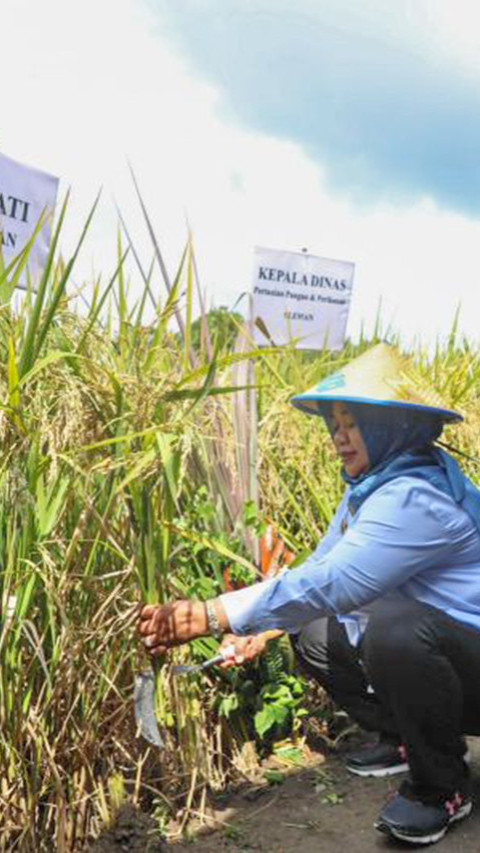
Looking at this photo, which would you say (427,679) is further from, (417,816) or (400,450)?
(400,450)

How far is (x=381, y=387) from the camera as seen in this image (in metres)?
2.28

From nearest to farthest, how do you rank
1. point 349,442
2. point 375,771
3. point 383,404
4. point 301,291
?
point 383,404 < point 349,442 < point 375,771 < point 301,291

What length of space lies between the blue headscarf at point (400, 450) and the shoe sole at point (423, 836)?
2.25 ft

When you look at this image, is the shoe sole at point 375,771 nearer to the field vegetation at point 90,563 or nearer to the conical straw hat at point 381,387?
the field vegetation at point 90,563

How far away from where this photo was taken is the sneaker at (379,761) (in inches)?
105

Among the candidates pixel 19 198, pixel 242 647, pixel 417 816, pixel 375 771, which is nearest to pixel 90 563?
pixel 242 647

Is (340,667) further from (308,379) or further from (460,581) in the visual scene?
(308,379)

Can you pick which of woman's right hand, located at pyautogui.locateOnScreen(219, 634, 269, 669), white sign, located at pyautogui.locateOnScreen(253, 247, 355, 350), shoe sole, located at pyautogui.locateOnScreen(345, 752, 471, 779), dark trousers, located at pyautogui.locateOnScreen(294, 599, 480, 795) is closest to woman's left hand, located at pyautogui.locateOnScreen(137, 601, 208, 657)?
woman's right hand, located at pyautogui.locateOnScreen(219, 634, 269, 669)

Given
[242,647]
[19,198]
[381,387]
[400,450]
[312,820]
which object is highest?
[19,198]

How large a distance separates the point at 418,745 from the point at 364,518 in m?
0.54

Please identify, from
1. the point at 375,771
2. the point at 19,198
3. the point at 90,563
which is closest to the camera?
the point at 90,563

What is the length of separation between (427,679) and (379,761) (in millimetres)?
541

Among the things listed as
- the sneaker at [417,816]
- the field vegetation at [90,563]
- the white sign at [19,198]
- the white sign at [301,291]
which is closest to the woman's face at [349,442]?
the field vegetation at [90,563]

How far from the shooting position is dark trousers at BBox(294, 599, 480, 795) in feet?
7.42
